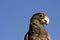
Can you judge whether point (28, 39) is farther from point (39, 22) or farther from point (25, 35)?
point (39, 22)

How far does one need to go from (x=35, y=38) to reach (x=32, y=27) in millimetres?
706

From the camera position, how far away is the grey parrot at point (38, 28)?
8.52 meters

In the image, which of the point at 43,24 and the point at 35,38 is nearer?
the point at 35,38

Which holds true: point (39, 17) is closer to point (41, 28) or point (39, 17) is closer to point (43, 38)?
point (41, 28)

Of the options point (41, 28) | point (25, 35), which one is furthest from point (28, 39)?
point (41, 28)

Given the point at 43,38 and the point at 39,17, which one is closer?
the point at 43,38

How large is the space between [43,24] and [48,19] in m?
0.47

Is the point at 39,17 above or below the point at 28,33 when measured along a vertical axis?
above

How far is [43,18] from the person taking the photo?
29.8ft

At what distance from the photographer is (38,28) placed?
8953 millimetres

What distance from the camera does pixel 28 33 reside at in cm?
867

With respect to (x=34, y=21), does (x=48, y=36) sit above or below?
below

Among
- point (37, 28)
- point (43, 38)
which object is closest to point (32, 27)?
point (37, 28)

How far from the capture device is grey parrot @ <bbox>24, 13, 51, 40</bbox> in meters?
8.52
